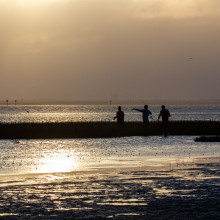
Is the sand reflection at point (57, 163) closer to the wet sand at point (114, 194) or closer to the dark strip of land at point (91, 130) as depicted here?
the wet sand at point (114, 194)

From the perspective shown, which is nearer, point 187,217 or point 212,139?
point 187,217

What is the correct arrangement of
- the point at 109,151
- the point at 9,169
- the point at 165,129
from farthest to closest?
the point at 165,129 → the point at 109,151 → the point at 9,169

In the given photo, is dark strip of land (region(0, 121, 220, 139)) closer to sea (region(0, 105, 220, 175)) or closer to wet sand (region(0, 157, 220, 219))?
sea (region(0, 105, 220, 175))

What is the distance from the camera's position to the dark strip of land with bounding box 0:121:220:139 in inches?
1576

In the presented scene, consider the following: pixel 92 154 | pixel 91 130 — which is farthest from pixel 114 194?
pixel 91 130

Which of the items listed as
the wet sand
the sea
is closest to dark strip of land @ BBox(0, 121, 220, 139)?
the sea

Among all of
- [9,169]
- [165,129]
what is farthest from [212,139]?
[9,169]

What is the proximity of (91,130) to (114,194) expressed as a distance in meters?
27.9

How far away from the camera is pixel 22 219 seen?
11688 millimetres

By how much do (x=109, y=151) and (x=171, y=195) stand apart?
14.2 meters

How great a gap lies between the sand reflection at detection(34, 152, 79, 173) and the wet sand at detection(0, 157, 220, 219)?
53.2 inches

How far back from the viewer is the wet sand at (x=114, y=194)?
483 inches

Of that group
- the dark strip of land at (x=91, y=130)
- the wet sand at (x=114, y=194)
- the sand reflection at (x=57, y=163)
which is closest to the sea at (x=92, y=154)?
the sand reflection at (x=57, y=163)

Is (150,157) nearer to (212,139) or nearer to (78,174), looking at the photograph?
(78,174)
